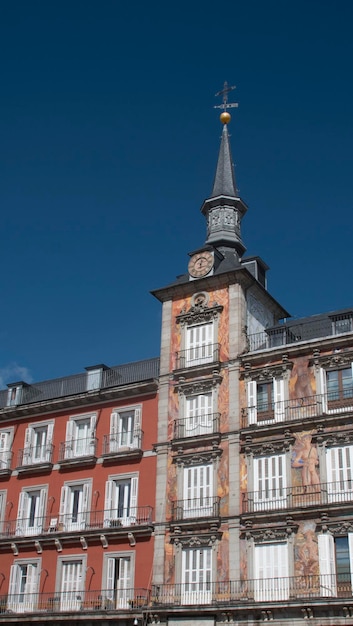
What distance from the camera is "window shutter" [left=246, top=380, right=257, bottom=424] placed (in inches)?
1604

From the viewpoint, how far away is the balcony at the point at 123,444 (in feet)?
144

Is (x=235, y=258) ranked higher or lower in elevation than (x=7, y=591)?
higher

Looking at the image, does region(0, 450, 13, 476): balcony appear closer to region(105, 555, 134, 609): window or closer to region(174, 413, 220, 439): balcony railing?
region(105, 555, 134, 609): window

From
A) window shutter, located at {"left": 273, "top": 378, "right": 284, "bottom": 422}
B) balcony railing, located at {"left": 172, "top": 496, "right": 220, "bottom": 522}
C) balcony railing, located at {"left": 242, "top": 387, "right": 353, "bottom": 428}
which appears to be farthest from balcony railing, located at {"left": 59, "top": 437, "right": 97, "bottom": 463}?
window shutter, located at {"left": 273, "top": 378, "right": 284, "bottom": 422}

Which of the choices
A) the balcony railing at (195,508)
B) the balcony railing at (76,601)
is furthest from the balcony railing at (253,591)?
the balcony railing at (195,508)

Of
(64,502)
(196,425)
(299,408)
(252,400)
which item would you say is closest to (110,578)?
(64,502)

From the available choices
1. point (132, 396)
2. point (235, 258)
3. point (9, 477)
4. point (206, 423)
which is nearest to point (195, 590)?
point (206, 423)

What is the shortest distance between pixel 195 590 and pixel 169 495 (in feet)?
16.2

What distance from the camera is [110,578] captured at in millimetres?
41688

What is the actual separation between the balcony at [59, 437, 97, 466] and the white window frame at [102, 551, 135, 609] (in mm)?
5583

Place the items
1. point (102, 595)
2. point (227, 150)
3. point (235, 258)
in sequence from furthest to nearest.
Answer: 1. point (227, 150)
2. point (235, 258)
3. point (102, 595)

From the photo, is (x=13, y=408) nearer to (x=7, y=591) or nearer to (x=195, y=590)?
(x=7, y=591)

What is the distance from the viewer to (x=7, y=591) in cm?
4503

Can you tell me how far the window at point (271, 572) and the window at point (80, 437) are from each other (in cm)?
1211
